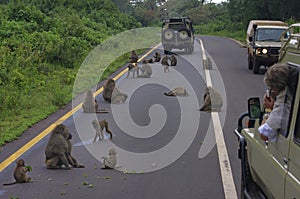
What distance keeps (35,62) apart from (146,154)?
11899mm

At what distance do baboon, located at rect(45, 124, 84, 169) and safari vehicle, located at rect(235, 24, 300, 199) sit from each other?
2.90m

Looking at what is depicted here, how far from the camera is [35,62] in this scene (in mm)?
19562

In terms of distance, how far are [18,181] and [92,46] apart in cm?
2197

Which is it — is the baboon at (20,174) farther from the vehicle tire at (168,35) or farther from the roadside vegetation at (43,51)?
the vehicle tire at (168,35)

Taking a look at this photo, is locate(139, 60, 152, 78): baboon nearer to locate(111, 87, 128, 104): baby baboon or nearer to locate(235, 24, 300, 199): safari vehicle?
locate(111, 87, 128, 104): baby baboon

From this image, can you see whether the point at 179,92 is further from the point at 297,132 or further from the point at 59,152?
the point at 297,132

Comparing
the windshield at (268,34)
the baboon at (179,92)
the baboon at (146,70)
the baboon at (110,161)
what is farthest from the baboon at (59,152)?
the windshield at (268,34)

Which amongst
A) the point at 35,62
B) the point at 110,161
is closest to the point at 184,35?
the point at 35,62

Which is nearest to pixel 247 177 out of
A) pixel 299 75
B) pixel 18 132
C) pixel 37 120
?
pixel 299 75

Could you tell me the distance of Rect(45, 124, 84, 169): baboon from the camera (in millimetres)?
7793

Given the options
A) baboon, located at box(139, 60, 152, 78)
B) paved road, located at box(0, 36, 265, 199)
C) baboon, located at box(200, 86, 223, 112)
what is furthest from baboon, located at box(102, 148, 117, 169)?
baboon, located at box(139, 60, 152, 78)

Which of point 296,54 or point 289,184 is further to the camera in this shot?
point 296,54

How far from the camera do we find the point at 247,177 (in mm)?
5531

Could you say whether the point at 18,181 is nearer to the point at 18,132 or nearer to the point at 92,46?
the point at 18,132
